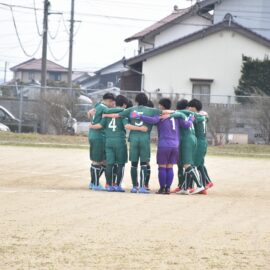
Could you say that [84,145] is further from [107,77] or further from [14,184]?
[107,77]

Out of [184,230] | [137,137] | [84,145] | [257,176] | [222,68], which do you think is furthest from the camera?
[222,68]

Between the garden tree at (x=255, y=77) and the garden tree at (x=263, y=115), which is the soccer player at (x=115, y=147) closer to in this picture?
the garden tree at (x=263, y=115)

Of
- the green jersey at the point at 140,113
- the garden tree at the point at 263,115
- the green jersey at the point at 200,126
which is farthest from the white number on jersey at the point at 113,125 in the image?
the garden tree at the point at 263,115

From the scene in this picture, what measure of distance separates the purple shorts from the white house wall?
38335 millimetres

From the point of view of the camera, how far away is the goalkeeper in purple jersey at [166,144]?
1463cm

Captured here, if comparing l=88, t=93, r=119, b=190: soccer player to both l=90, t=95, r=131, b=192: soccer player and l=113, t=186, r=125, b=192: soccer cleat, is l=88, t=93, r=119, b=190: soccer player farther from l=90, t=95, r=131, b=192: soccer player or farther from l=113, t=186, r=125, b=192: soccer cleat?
l=113, t=186, r=125, b=192: soccer cleat

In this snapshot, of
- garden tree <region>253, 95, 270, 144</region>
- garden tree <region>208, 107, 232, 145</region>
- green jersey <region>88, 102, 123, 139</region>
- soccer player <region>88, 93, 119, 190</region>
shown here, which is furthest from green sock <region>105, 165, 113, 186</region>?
garden tree <region>253, 95, 270, 144</region>

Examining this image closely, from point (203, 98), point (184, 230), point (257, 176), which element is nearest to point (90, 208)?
point (184, 230)

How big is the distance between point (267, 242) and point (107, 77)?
295ft

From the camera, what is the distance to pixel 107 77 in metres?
98.6

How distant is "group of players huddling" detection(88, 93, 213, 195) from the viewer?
14.7 meters

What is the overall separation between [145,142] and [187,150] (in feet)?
2.82

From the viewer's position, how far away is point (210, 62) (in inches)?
1754

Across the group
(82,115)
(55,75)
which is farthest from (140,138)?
(55,75)
